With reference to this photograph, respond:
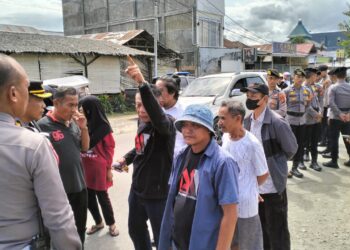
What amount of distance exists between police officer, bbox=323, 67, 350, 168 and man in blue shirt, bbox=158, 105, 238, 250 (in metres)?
5.42

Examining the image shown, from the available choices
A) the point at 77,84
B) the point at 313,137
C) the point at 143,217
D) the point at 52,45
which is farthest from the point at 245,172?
the point at 52,45

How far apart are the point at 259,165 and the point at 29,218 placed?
1811 millimetres

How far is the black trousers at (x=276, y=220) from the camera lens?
3186 millimetres

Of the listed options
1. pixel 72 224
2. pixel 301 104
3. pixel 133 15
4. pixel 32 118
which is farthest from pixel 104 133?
pixel 133 15

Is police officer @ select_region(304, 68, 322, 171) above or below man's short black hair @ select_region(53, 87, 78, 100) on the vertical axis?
below

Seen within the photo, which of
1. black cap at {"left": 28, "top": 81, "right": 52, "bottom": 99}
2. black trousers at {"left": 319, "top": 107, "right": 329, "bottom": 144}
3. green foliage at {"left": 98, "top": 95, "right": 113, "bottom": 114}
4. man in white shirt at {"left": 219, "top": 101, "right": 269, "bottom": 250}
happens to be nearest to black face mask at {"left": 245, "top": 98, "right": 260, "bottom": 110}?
man in white shirt at {"left": 219, "top": 101, "right": 269, "bottom": 250}

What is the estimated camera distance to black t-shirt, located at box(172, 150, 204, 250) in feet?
7.14

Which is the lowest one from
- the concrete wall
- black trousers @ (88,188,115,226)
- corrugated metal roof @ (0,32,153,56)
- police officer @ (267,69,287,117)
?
black trousers @ (88,188,115,226)

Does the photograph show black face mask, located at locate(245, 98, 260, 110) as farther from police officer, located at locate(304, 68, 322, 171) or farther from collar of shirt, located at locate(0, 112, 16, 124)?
police officer, located at locate(304, 68, 322, 171)

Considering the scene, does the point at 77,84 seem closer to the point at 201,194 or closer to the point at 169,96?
the point at 169,96

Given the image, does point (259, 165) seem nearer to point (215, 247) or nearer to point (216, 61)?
point (215, 247)

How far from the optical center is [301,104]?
639cm

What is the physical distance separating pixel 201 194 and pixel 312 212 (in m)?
3.24

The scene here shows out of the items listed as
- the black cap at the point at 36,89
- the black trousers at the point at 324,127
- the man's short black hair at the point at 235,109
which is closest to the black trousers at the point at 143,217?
the man's short black hair at the point at 235,109
